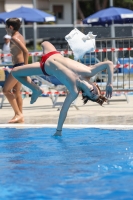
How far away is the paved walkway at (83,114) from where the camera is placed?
991 centimetres

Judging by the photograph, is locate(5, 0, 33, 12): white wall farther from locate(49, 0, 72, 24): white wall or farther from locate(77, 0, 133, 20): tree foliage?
locate(77, 0, 133, 20): tree foliage

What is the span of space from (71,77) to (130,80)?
521 cm

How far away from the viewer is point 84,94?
7824 mm

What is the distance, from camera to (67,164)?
251 inches

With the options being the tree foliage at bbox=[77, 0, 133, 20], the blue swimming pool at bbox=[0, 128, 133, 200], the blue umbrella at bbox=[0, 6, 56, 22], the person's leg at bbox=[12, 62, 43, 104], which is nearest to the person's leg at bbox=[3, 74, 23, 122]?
the blue swimming pool at bbox=[0, 128, 133, 200]

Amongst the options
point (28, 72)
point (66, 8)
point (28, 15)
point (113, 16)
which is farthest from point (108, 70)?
point (66, 8)

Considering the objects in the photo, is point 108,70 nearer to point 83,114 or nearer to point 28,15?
point 83,114

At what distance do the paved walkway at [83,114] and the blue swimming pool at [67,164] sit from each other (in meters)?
0.93

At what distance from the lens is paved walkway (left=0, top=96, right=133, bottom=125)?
9906mm

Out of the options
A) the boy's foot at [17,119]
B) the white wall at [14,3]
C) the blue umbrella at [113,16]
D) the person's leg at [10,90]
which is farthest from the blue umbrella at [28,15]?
the white wall at [14,3]

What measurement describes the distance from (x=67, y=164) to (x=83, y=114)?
4612 millimetres

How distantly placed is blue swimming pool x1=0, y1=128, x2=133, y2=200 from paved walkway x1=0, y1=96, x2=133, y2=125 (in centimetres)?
93

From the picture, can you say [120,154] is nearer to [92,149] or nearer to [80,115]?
[92,149]

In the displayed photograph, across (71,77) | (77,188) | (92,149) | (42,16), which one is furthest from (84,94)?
(42,16)
